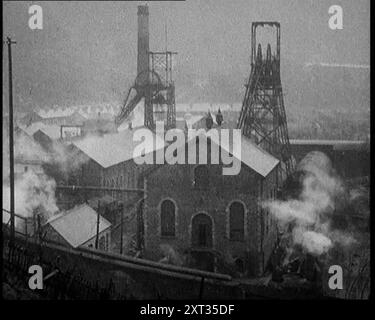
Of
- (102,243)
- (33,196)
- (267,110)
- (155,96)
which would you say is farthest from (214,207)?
Result: (33,196)

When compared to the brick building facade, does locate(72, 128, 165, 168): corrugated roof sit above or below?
above

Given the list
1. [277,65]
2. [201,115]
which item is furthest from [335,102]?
[201,115]

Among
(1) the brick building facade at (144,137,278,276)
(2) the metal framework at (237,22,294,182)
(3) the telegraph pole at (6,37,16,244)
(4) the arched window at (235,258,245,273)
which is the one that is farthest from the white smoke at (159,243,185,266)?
(3) the telegraph pole at (6,37,16,244)

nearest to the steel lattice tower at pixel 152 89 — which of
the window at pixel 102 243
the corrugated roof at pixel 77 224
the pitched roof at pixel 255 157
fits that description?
the pitched roof at pixel 255 157

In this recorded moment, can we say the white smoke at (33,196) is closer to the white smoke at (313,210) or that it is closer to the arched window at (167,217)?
the arched window at (167,217)

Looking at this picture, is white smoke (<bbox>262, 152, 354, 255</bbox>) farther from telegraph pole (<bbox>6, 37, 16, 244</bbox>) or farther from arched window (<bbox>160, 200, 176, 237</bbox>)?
telegraph pole (<bbox>6, 37, 16, 244</bbox>)

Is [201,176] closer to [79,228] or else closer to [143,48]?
[79,228]
